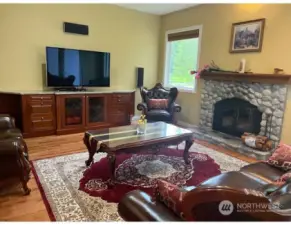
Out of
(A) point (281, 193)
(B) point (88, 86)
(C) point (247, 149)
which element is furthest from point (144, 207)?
(B) point (88, 86)

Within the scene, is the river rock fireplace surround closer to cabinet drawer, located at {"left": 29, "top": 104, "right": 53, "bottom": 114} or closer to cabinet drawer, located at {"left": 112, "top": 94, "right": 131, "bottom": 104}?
cabinet drawer, located at {"left": 112, "top": 94, "right": 131, "bottom": 104}

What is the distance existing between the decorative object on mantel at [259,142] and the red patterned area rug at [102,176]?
1.47 feet

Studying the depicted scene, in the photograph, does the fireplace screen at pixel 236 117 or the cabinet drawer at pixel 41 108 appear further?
the cabinet drawer at pixel 41 108

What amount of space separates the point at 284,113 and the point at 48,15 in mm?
4632

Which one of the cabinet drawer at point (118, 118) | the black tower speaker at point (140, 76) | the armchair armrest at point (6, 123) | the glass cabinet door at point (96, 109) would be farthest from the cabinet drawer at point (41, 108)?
the black tower speaker at point (140, 76)

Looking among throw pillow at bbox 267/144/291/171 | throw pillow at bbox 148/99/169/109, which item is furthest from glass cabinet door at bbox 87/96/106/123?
throw pillow at bbox 267/144/291/171

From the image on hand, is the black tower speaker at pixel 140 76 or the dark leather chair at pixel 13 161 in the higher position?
the black tower speaker at pixel 140 76

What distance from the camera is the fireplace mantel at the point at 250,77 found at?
350 cm

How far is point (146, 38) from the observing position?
5836mm

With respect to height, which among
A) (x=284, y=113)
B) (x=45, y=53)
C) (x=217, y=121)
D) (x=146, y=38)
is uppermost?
(x=146, y=38)

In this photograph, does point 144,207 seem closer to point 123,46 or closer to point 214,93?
point 214,93

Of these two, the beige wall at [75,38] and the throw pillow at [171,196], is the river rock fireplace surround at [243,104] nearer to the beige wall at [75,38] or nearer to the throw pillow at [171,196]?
the beige wall at [75,38]

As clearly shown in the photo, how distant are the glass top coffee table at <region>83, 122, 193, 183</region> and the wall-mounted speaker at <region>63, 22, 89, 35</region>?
2.74 metres

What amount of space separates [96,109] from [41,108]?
3.61ft
